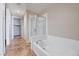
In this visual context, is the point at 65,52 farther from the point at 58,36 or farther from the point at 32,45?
the point at 32,45

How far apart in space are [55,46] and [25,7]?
30.8 inches

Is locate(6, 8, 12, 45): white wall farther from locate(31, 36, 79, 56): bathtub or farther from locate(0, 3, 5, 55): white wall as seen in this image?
locate(31, 36, 79, 56): bathtub

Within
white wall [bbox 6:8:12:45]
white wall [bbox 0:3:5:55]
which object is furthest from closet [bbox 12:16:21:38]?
white wall [bbox 0:3:5:55]

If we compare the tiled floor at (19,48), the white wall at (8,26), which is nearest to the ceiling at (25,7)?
the white wall at (8,26)

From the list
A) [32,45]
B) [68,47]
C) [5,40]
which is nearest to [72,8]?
[68,47]

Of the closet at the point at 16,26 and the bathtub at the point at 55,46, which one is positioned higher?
the closet at the point at 16,26

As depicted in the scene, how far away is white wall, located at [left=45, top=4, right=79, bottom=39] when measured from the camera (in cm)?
184

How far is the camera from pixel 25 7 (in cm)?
185

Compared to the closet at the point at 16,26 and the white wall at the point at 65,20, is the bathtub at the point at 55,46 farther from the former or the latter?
the closet at the point at 16,26

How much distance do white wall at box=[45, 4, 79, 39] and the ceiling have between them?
13 centimetres

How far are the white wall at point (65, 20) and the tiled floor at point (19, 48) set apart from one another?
17.6 inches

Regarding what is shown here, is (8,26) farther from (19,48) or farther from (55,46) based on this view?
(55,46)

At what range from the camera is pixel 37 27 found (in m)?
1.90

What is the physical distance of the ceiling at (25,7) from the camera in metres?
1.83
